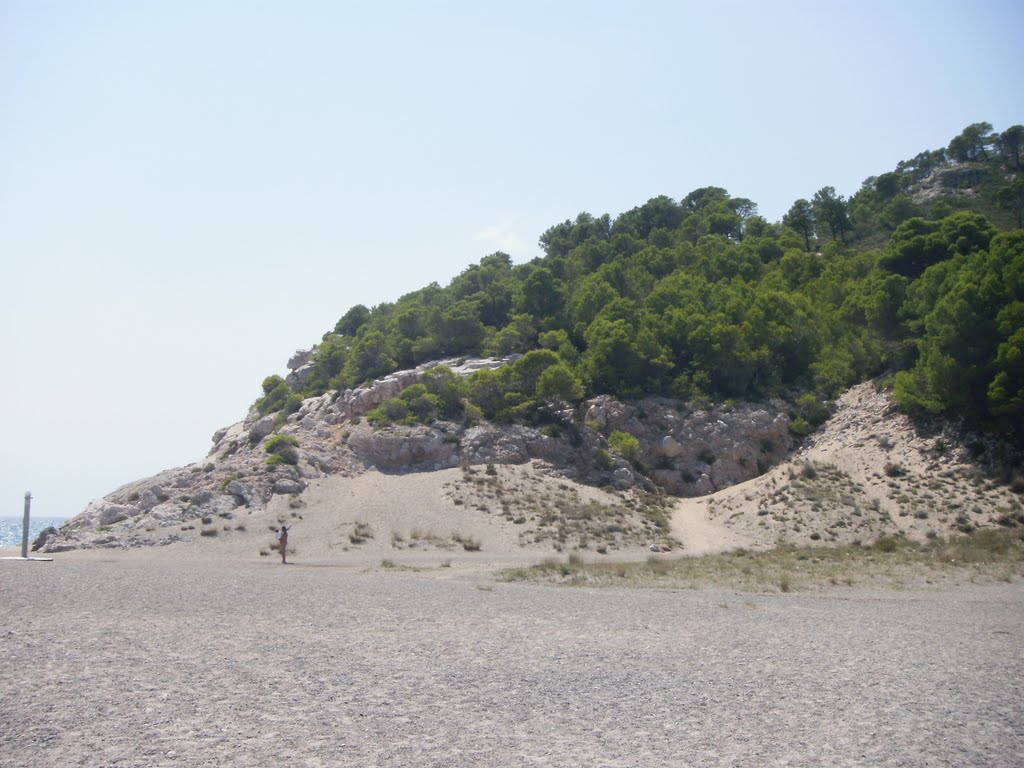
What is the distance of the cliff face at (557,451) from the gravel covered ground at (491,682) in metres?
26.7

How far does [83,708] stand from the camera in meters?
8.46

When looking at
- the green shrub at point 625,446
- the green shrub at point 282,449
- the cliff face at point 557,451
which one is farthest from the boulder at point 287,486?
the green shrub at point 625,446

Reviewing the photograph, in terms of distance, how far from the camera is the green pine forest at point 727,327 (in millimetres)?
39219

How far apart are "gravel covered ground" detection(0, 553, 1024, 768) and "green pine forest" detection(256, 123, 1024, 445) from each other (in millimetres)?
25866

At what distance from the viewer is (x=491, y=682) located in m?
10.2

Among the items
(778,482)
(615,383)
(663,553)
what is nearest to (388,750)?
(663,553)

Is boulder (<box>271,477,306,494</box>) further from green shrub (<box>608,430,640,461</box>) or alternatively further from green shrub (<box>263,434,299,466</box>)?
green shrub (<box>608,430,640,461</box>)

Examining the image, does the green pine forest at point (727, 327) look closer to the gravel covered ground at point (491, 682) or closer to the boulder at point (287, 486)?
the boulder at point (287, 486)

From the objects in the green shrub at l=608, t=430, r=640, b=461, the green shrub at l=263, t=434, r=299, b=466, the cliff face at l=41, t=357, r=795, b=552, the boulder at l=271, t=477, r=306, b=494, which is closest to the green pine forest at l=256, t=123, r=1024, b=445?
the cliff face at l=41, t=357, r=795, b=552

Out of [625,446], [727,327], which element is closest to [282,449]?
[625,446]

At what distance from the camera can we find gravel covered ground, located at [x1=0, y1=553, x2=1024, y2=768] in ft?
25.3

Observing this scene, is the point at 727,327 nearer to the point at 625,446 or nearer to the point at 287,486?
the point at 625,446

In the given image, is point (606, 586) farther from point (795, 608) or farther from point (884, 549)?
point (884, 549)

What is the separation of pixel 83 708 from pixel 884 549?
31.4m
